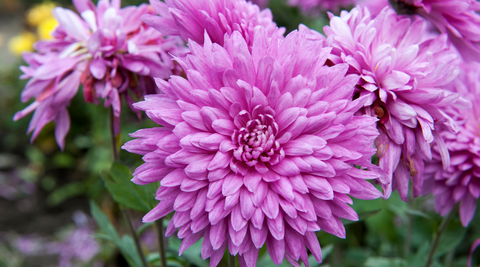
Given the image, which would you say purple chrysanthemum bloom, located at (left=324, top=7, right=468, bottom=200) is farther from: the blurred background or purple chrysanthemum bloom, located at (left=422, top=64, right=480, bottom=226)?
the blurred background

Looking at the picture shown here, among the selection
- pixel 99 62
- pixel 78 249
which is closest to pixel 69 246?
pixel 78 249

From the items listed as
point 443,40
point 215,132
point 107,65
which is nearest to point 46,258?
point 107,65

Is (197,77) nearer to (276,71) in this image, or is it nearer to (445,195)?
(276,71)

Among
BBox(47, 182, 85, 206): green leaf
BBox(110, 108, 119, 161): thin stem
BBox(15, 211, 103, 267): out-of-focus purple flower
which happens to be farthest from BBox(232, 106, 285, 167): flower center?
BBox(47, 182, 85, 206): green leaf

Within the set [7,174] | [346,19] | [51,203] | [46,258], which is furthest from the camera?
[7,174]

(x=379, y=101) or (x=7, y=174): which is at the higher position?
(x=379, y=101)

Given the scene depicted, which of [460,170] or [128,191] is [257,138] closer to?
[128,191]
